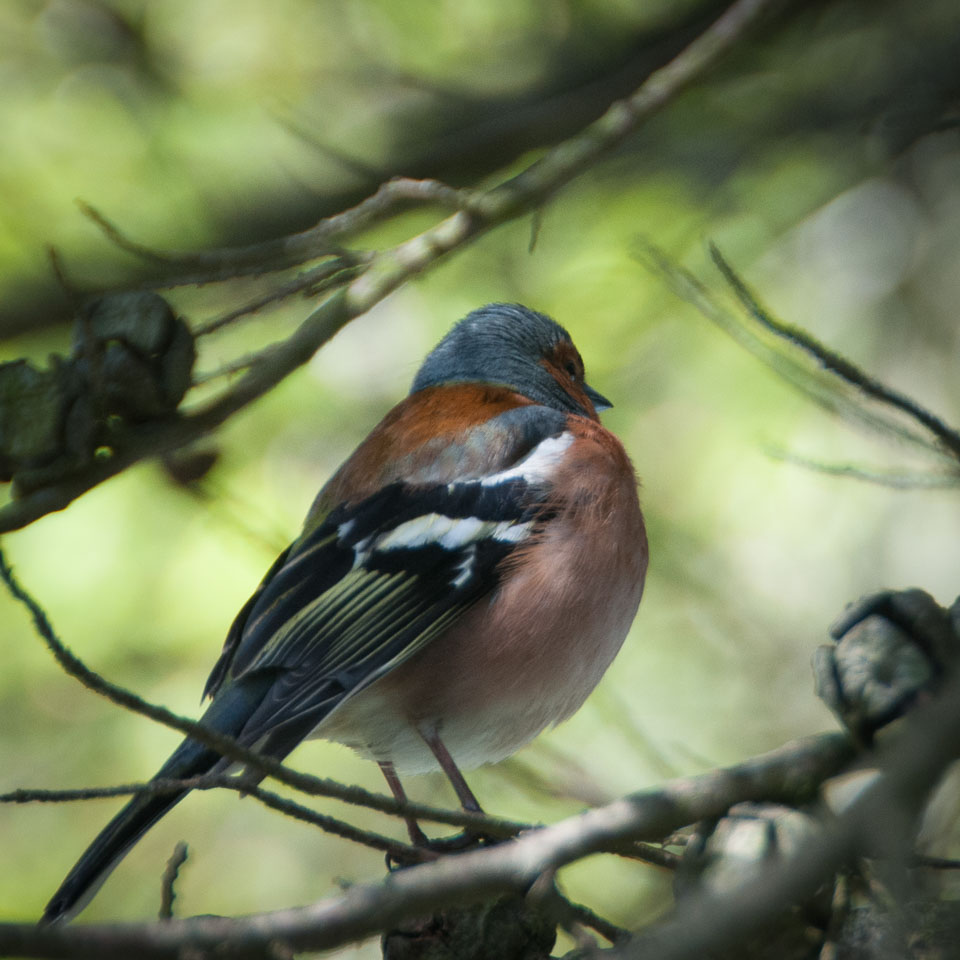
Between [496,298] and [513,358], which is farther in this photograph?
[496,298]

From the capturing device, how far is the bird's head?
400 centimetres

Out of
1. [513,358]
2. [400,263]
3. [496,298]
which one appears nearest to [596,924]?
[400,263]

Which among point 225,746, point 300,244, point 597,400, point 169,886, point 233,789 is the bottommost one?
point 597,400

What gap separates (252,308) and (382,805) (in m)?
1.39

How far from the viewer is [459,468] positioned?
3.31 m

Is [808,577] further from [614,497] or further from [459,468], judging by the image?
[459,468]

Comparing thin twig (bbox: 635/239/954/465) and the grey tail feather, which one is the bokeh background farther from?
the grey tail feather

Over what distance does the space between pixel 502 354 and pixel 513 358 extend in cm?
4

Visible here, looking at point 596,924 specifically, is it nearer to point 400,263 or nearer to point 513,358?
point 400,263

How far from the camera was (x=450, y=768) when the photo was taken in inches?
118

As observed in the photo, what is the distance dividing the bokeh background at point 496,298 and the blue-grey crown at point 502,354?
2.46 ft

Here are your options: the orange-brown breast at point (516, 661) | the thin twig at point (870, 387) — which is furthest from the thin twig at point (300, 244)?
the thin twig at point (870, 387)

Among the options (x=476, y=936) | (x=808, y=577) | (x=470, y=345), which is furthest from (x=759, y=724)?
(x=476, y=936)

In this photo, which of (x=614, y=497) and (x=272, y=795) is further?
(x=614, y=497)
